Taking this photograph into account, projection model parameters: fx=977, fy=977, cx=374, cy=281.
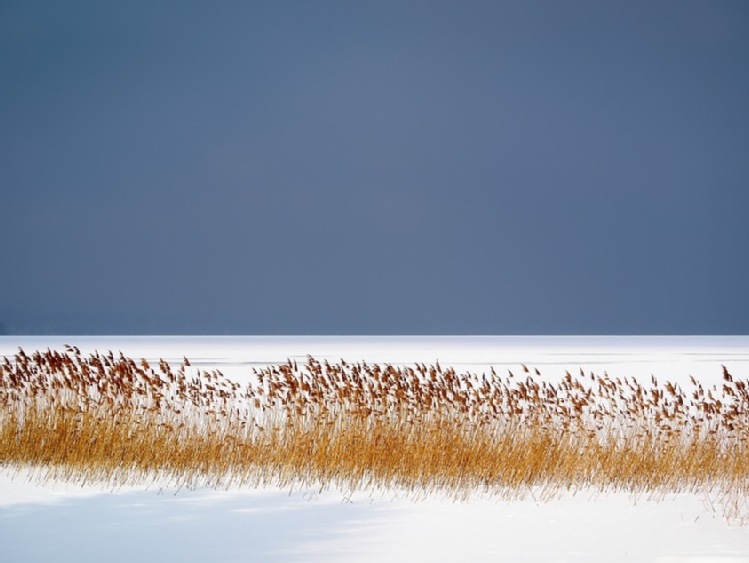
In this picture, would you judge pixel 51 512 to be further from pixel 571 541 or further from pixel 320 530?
pixel 571 541

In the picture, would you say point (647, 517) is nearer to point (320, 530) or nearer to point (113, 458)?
point (320, 530)

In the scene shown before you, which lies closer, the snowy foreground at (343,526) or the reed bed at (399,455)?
the snowy foreground at (343,526)

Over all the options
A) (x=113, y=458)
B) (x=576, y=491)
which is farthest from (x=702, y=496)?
(x=113, y=458)

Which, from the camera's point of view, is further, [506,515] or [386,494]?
[386,494]

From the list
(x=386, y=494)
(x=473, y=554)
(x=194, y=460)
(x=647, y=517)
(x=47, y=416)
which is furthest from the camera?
(x=47, y=416)

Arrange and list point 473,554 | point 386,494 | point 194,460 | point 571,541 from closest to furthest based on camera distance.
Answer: point 473,554
point 571,541
point 386,494
point 194,460

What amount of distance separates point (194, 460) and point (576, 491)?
17.0 feet

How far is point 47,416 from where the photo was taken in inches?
577

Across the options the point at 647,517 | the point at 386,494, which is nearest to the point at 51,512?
the point at 386,494

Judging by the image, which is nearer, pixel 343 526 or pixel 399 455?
pixel 343 526

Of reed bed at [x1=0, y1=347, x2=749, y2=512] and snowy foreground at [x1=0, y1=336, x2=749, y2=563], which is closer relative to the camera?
snowy foreground at [x1=0, y1=336, x2=749, y2=563]

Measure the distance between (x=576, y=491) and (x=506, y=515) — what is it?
1.98 meters

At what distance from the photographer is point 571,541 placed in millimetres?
9711

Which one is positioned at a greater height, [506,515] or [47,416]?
[47,416]
